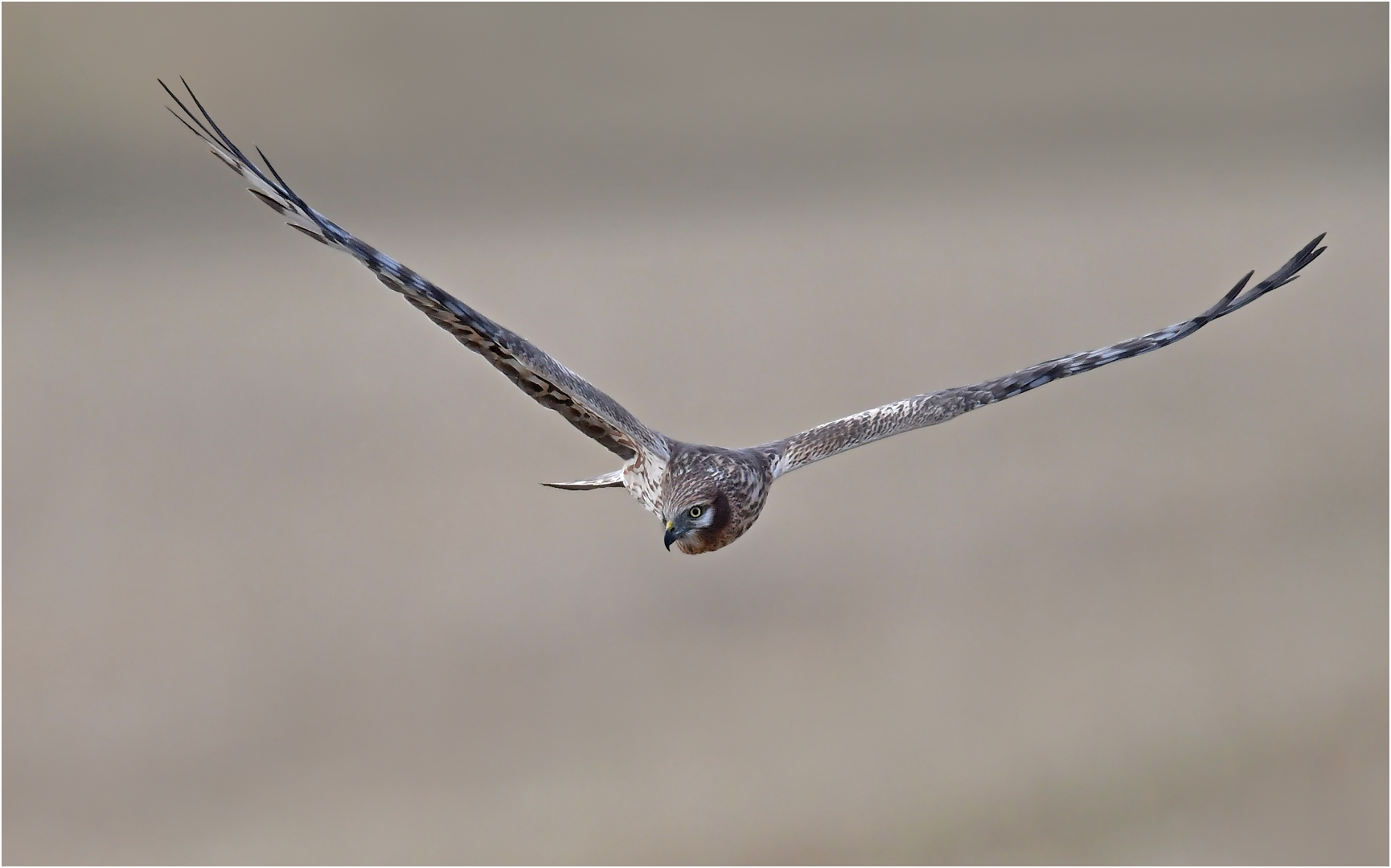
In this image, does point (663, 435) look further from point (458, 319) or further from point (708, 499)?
point (458, 319)

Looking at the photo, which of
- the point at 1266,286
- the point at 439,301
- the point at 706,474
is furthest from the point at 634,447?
the point at 1266,286

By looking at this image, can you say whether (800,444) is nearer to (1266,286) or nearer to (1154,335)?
(1154,335)

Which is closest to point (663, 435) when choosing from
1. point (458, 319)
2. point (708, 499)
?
point (708, 499)

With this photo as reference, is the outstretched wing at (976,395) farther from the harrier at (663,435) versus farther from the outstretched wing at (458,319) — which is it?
the outstretched wing at (458,319)

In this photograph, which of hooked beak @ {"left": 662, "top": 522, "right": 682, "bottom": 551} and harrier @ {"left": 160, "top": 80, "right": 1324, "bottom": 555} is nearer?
harrier @ {"left": 160, "top": 80, "right": 1324, "bottom": 555}

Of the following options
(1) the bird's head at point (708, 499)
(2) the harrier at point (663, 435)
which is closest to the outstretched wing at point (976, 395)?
(2) the harrier at point (663, 435)

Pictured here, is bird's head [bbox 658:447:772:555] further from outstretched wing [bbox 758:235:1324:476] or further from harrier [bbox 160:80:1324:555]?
outstretched wing [bbox 758:235:1324:476]

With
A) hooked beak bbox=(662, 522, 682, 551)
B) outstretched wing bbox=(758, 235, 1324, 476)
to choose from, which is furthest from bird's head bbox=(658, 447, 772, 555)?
outstretched wing bbox=(758, 235, 1324, 476)
